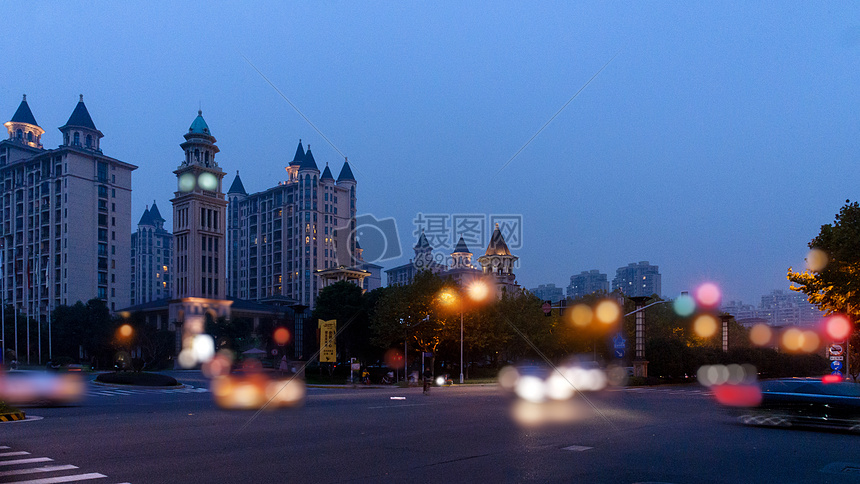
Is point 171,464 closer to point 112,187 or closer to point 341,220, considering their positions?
point 112,187

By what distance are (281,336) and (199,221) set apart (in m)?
37.0

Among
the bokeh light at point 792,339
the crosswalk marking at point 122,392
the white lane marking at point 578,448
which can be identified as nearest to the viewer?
the white lane marking at point 578,448

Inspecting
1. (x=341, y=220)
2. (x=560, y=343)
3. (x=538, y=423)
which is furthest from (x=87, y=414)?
(x=341, y=220)

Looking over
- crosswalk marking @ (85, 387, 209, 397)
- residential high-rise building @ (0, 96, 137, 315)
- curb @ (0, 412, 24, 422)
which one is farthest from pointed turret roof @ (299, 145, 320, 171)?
curb @ (0, 412, 24, 422)

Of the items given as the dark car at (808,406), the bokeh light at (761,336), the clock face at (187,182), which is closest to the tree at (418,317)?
the dark car at (808,406)

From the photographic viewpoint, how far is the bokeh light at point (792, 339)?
270 feet

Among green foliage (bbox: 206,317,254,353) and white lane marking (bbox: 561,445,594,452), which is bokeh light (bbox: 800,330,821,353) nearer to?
green foliage (bbox: 206,317,254,353)

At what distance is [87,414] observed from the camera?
21188mm

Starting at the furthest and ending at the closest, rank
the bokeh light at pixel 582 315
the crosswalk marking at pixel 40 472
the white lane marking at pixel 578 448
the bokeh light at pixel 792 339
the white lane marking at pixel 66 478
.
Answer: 1. the bokeh light at pixel 792 339
2. the bokeh light at pixel 582 315
3. the white lane marking at pixel 578 448
4. the crosswalk marking at pixel 40 472
5. the white lane marking at pixel 66 478

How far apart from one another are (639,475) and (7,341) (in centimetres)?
9633

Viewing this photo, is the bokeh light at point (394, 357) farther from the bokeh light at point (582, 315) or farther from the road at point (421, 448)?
the road at point (421, 448)

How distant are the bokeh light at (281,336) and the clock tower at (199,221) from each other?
31.9 meters

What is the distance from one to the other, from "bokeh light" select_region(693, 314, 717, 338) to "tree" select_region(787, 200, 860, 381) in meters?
64.7

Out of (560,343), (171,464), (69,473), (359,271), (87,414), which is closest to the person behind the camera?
(69,473)
